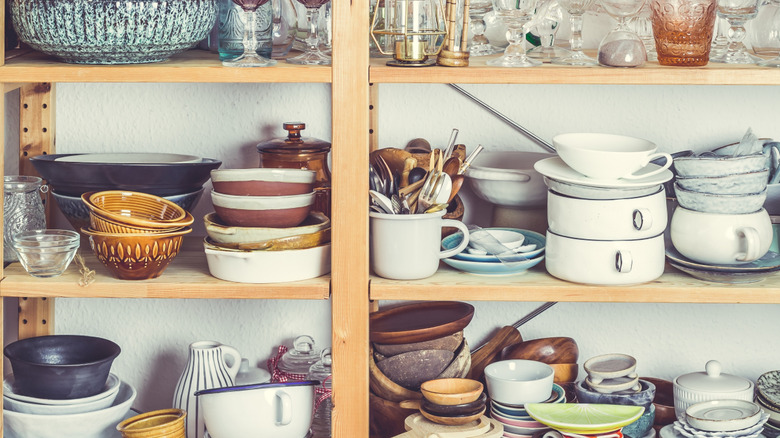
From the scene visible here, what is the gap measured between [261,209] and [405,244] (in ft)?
0.79

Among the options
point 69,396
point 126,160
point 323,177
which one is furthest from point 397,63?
point 69,396

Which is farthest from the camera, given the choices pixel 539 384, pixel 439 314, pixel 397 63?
pixel 439 314

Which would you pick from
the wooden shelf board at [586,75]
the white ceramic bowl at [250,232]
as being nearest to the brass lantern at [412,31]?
the wooden shelf board at [586,75]

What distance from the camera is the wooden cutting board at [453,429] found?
1.50m

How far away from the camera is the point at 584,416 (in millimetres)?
1544

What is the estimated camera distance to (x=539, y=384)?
1.58 m

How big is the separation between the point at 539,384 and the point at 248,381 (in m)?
0.57

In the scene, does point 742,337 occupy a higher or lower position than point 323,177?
lower

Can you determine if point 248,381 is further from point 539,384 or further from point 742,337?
point 742,337

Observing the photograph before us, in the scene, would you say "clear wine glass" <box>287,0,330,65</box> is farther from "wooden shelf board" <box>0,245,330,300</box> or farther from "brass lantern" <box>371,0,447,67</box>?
"wooden shelf board" <box>0,245,330,300</box>

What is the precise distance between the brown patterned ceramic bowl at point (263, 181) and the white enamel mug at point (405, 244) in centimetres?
14

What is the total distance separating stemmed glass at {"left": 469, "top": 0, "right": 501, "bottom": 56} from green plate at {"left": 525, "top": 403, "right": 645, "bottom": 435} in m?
0.63

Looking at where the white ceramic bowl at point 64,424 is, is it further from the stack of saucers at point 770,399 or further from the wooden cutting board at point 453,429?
the stack of saucers at point 770,399

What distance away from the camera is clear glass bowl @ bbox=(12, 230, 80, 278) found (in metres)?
1.53
